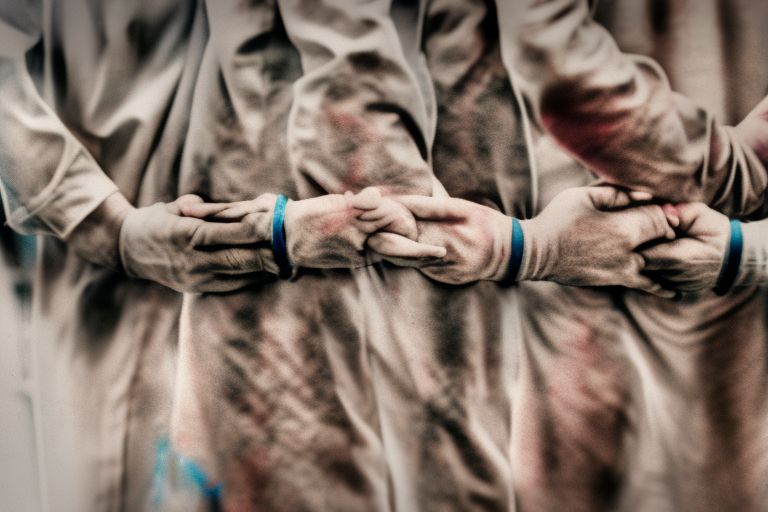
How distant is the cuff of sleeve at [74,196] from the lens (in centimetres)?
126

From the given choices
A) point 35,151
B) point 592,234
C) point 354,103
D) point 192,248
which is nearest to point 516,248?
point 592,234

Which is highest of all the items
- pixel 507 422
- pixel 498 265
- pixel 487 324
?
Result: pixel 498 265

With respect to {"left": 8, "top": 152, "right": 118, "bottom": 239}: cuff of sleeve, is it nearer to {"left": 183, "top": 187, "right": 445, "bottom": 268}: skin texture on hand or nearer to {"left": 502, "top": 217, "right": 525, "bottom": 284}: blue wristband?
{"left": 183, "top": 187, "right": 445, "bottom": 268}: skin texture on hand

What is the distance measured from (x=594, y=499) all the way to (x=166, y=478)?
2.83 ft

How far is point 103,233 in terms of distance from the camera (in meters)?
1.27

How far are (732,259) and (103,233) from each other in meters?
1.25

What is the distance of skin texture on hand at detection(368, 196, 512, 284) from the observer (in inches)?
47.4

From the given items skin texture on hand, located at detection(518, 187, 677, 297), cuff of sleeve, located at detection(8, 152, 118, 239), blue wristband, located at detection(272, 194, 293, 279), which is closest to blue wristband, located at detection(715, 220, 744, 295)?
skin texture on hand, located at detection(518, 187, 677, 297)

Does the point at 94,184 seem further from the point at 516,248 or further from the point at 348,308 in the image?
the point at 516,248

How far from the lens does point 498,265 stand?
121 cm

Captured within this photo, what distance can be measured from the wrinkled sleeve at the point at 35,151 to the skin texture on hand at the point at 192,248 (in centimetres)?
11

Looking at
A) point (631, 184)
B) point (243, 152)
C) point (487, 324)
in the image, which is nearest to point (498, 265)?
point (487, 324)

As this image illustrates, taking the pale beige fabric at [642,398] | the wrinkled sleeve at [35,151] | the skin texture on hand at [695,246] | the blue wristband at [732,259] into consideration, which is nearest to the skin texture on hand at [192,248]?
the wrinkled sleeve at [35,151]

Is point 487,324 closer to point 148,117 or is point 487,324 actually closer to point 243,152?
point 243,152
